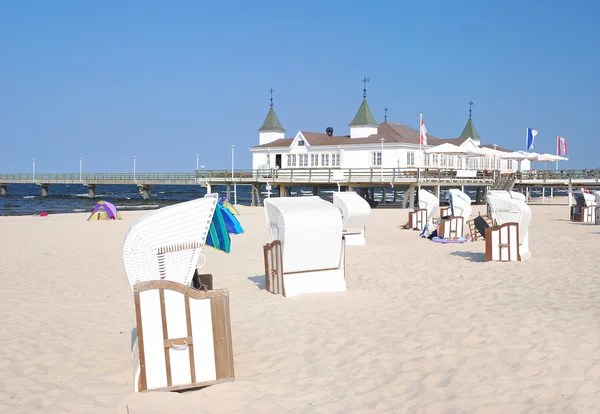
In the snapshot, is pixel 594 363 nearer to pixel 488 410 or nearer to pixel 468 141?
pixel 488 410

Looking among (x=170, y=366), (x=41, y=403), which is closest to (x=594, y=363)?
(x=170, y=366)

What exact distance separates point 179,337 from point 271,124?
41.5m

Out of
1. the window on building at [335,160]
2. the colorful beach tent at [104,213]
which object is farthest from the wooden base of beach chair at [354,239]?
the window on building at [335,160]

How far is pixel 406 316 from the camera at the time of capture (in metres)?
7.45

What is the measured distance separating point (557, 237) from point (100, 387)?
47.5 ft

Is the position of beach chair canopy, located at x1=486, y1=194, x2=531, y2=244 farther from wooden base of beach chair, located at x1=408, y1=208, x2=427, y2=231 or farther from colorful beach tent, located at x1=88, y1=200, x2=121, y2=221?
colorful beach tent, located at x1=88, y1=200, x2=121, y2=221

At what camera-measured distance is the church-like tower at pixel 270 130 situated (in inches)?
1806

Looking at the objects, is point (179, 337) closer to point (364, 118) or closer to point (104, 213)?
point (104, 213)

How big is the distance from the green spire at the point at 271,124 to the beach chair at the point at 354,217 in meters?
30.6

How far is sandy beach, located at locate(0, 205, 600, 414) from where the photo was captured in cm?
480

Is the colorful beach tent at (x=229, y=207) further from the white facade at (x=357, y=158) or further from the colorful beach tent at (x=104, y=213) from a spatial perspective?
the white facade at (x=357, y=158)

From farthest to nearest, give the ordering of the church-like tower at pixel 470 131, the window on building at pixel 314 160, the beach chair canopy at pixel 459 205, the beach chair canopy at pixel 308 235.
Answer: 1. the church-like tower at pixel 470 131
2. the window on building at pixel 314 160
3. the beach chair canopy at pixel 459 205
4. the beach chair canopy at pixel 308 235

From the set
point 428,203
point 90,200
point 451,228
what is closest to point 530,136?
point 428,203

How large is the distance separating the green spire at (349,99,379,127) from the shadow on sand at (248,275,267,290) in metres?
31.2
